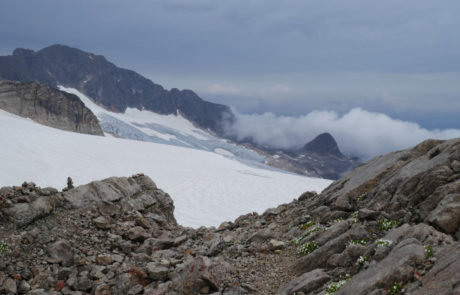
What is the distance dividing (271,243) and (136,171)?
5061 cm

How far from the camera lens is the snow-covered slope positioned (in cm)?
4597

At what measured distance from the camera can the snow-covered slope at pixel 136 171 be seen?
4597 cm

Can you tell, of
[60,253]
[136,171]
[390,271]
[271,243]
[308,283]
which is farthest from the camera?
[136,171]

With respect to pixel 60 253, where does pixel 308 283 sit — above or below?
above

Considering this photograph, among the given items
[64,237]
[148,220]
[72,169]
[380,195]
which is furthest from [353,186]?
[72,169]

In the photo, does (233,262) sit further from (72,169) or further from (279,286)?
(72,169)

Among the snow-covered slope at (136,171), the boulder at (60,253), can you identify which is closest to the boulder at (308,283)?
the boulder at (60,253)

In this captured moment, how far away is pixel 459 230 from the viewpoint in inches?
440

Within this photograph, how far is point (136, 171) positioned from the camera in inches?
2488

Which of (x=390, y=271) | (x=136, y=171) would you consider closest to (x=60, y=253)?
(x=390, y=271)

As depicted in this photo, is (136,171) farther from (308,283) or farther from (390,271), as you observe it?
(390,271)

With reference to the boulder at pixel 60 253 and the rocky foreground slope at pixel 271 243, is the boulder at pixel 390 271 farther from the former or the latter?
the boulder at pixel 60 253

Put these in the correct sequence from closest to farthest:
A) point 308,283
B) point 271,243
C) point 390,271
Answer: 1. point 390,271
2. point 308,283
3. point 271,243

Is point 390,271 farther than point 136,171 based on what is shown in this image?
No
